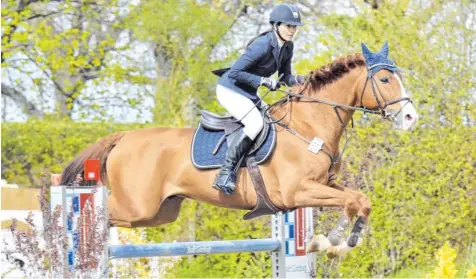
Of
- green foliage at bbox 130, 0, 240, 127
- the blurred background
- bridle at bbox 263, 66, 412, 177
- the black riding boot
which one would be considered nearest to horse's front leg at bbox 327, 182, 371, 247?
bridle at bbox 263, 66, 412, 177

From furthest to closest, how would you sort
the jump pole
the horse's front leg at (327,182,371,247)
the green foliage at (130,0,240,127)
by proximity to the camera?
1. the green foliage at (130,0,240,127)
2. the horse's front leg at (327,182,371,247)
3. the jump pole

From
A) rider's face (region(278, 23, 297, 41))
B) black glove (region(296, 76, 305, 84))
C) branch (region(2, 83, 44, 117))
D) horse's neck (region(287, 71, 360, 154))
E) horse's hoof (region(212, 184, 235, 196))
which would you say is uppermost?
branch (region(2, 83, 44, 117))

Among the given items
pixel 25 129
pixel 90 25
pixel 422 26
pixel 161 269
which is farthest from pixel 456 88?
pixel 90 25

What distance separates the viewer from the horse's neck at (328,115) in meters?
6.85

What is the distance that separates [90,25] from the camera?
58.1ft

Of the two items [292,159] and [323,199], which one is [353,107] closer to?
[292,159]

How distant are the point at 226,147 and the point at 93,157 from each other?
1.16 metres

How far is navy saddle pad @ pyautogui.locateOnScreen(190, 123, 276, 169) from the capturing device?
693 cm

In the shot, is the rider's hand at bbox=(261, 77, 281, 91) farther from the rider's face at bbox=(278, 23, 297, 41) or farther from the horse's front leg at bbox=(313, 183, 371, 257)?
the horse's front leg at bbox=(313, 183, 371, 257)

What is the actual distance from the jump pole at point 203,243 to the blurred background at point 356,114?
88 cm

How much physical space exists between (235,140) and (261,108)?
32cm

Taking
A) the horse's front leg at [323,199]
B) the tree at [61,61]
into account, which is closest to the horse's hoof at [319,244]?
the horse's front leg at [323,199]

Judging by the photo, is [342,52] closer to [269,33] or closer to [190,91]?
[190,91]

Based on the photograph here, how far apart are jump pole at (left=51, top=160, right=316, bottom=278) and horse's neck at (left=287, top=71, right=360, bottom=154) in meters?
1.04
